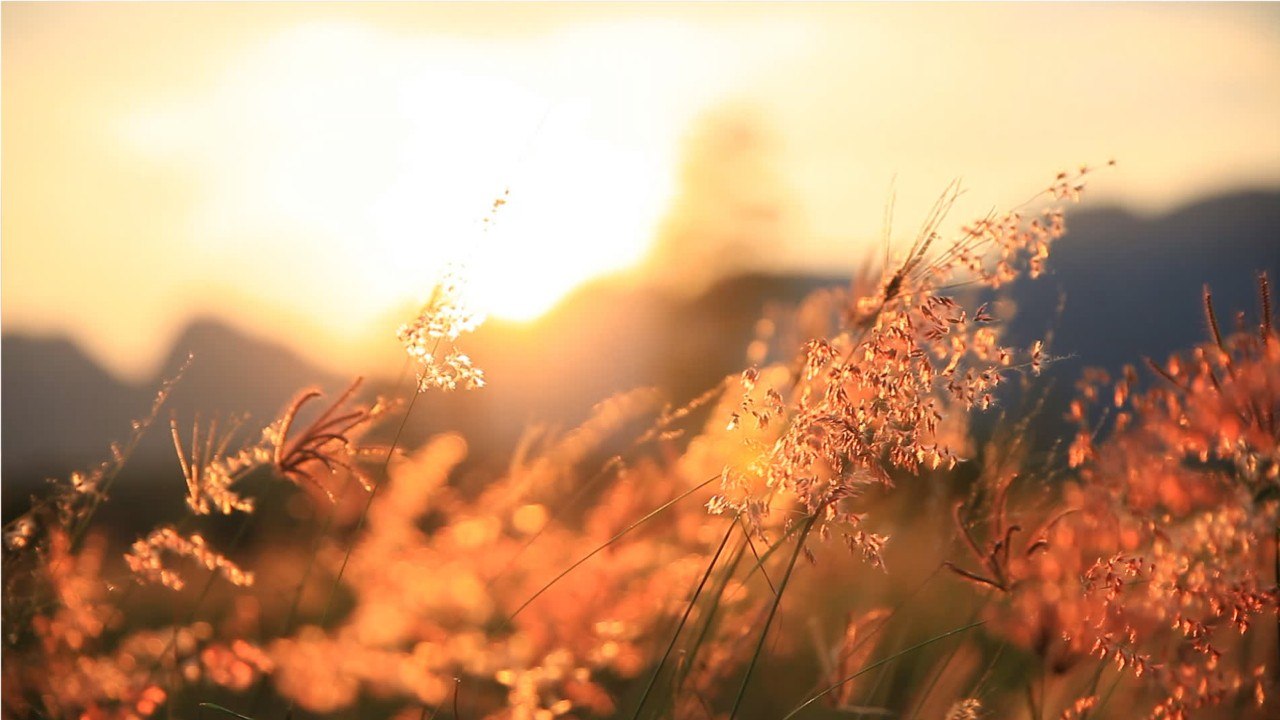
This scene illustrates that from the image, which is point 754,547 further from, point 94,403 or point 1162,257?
point 1162,257

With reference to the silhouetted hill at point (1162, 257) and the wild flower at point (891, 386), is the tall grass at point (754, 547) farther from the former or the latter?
the silhouetted hill at point (1162, 257)

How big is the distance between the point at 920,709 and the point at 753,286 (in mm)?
17859

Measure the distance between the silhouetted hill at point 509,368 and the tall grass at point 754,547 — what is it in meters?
0.18

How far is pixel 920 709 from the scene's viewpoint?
2582 millimetres

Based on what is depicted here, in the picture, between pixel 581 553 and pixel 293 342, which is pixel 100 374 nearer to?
pixel 293 342

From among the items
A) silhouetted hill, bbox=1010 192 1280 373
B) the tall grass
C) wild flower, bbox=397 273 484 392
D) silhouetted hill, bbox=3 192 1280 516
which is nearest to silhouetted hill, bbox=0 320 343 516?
silhouetted hill, bbox=3 192 1280 516

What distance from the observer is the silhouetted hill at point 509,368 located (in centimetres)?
314

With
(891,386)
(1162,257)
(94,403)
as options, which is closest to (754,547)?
(891,386)

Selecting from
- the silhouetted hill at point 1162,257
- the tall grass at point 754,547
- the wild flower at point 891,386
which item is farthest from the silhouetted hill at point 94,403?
the silhouetted hill at point 1162,257

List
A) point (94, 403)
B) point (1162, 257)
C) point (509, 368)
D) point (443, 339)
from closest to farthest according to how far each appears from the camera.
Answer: point (443, 339) → point (94, 403) → point (509, 368) → point (1162, 257)

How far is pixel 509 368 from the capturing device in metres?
10.2

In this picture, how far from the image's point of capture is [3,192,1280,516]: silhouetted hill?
3.14 m

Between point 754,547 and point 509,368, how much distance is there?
8.30 m

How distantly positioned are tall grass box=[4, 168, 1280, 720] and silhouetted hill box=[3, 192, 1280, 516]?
179 millimetres
